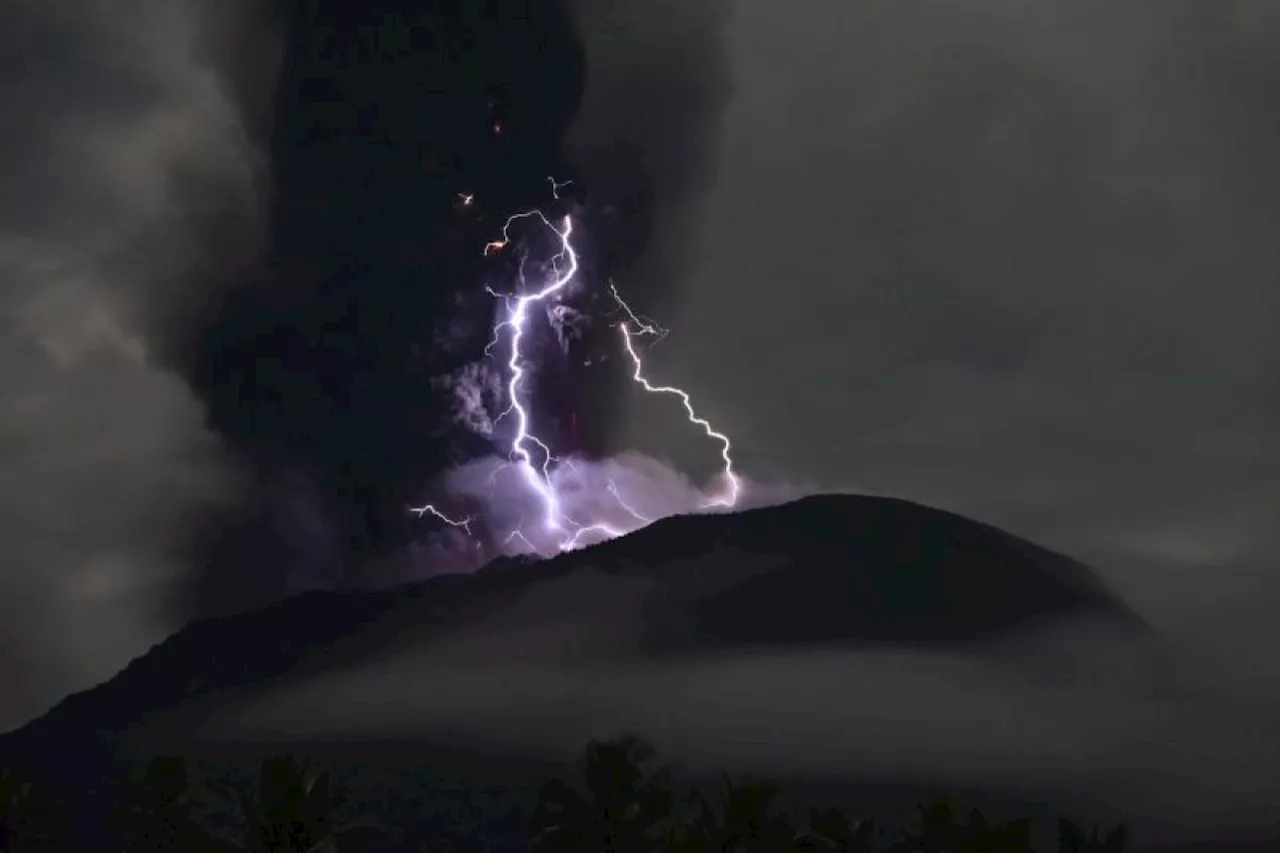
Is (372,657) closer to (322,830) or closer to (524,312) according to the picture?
(524,312)

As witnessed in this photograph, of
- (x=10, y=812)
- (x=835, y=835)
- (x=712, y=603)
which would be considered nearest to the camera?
(x=835, y=835)

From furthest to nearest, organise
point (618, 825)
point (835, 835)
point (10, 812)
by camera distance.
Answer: point (10, 812), point (618, 825), point (835, 835)

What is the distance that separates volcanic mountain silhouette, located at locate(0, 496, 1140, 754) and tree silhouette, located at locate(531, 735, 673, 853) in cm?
7681

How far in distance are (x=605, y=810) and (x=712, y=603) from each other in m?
85.3

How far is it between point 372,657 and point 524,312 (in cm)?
4819

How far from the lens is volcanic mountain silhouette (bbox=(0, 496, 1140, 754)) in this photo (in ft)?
344

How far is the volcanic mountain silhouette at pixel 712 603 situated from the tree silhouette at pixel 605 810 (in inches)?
3024

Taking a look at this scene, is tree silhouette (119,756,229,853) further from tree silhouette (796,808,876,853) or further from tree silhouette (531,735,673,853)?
tree silhouette (796,808,876,853)

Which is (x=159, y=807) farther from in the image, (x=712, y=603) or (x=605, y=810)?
(x=712, y=603)

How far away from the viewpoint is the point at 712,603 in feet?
380

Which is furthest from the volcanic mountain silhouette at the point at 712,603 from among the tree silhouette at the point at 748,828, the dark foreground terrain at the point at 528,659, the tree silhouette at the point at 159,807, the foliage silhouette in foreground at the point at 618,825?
the tree silhouette at the point at 748,828

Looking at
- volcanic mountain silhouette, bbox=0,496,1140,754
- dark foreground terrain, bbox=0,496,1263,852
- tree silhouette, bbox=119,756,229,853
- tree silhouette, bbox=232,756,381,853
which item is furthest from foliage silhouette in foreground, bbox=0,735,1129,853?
volcanic mountain silhouette, bbox=0,496,1140,754

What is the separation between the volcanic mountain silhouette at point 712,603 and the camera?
344 ft

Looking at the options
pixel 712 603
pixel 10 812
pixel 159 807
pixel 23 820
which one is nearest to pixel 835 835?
pixel 159 807
